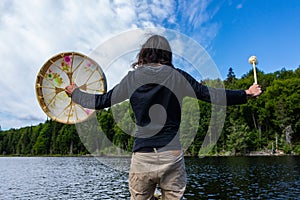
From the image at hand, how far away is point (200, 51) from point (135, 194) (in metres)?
1.95

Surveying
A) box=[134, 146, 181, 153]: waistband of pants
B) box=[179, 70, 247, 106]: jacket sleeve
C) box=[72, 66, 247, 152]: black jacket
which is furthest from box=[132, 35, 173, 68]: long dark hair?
box=[134, 146, 181, 153]: waistband of pants

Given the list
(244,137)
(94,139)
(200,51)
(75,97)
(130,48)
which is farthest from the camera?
(244,137)

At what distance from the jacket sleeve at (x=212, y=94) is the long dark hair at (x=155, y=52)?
25cm

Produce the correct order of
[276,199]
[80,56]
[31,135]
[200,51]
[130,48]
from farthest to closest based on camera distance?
1. [31,135]
2. [276,199]
3. [80,56]
4. [130,48]
5. [200,51]

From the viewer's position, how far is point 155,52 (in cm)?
316

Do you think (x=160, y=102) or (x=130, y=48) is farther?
(x=130, y=48)

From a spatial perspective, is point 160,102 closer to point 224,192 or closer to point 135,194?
point 135,194

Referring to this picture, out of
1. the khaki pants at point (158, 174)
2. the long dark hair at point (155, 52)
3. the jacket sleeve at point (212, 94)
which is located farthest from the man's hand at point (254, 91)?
the khaki pants at point (158, 174)

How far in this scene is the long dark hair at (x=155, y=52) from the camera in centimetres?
316

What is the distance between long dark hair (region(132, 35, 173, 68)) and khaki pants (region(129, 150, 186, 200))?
0.97 metres

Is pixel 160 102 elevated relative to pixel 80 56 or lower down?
lower down

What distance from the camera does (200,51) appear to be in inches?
149

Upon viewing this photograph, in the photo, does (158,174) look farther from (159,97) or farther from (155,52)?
(155,52)

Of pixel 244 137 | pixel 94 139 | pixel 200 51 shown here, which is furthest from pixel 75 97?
pixel 244 137
